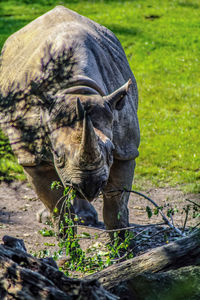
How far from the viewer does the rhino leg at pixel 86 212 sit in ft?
23.1

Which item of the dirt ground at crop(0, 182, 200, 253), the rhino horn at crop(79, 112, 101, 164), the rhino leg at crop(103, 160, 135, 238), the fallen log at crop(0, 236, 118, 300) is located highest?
the rhino horn at crop(79, 112, 101, 164)

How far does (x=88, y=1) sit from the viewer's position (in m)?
17.3

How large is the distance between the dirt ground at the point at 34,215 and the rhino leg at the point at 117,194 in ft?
1.27

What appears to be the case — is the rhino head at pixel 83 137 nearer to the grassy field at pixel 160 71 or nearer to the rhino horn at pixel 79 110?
the rhino horn at pixel 79 110

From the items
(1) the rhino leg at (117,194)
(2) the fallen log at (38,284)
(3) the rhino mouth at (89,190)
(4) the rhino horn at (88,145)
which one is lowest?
(1) the rhino leg at (117,194)

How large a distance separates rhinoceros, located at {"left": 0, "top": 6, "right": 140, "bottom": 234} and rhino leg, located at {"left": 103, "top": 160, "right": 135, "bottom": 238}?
0.4 inches

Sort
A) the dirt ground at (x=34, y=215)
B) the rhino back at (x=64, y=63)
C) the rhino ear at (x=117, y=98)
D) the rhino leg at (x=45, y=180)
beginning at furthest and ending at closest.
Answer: the dirt ground at (x=34, y=215) → the rhino leg at (x=45, y=180) → the rhino back at (x=64, y=63) → the rhino ear at (x=117, y=98)

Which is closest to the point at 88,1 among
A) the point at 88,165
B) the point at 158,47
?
the point at 158,47

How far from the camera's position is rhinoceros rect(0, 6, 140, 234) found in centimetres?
415

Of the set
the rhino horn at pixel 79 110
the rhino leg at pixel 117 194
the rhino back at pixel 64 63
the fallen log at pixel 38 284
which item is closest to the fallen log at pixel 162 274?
the fallen log at pixel 38 284

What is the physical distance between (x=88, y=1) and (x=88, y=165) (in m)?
14.1

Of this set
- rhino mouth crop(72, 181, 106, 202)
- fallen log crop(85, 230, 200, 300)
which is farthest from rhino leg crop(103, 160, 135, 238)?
fallen log crop(85, 230, 200, 300)

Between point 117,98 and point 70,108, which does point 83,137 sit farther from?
point 117,98

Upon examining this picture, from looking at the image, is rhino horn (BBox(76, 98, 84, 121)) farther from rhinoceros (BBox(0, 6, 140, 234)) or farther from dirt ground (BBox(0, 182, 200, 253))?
dirt ground (BBox(0, 182, 200, 253))
